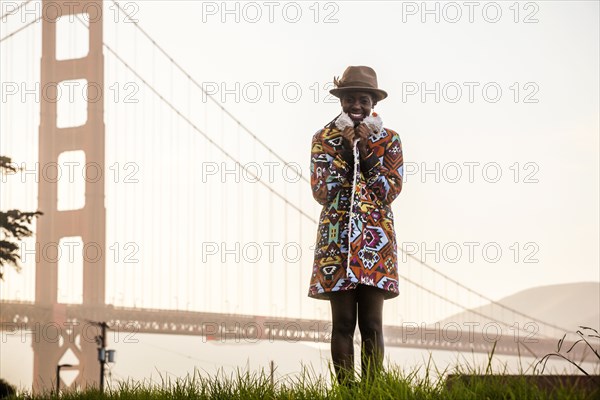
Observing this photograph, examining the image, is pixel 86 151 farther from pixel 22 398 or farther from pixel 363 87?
pixel 363 87

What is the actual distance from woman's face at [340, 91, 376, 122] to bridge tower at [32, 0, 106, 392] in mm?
26378

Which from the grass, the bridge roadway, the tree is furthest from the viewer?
the bridge roadway

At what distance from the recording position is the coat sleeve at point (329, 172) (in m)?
5.28

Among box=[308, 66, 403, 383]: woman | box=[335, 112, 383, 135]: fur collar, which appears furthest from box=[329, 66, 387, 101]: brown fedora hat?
box=[335, 112, 383, 135]: fur collar

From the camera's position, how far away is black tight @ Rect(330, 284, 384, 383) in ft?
16.9

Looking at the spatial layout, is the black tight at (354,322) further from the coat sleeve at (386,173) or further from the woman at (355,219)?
the coat sleeve at (386,173)

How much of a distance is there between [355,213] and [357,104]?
0.54 meters

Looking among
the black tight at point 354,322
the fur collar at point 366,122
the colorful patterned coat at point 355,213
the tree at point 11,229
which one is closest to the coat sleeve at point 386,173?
the colorful patterned coat at point 355,213

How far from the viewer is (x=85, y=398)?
7672mm

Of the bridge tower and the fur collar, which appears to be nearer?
the fur collar

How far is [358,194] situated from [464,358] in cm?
121

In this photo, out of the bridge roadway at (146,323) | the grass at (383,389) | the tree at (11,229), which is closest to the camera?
the grass at (383,389)

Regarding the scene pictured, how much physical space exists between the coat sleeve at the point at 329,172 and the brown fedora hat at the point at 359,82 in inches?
12.0

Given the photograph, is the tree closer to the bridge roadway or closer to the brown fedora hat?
the bridge roadway
